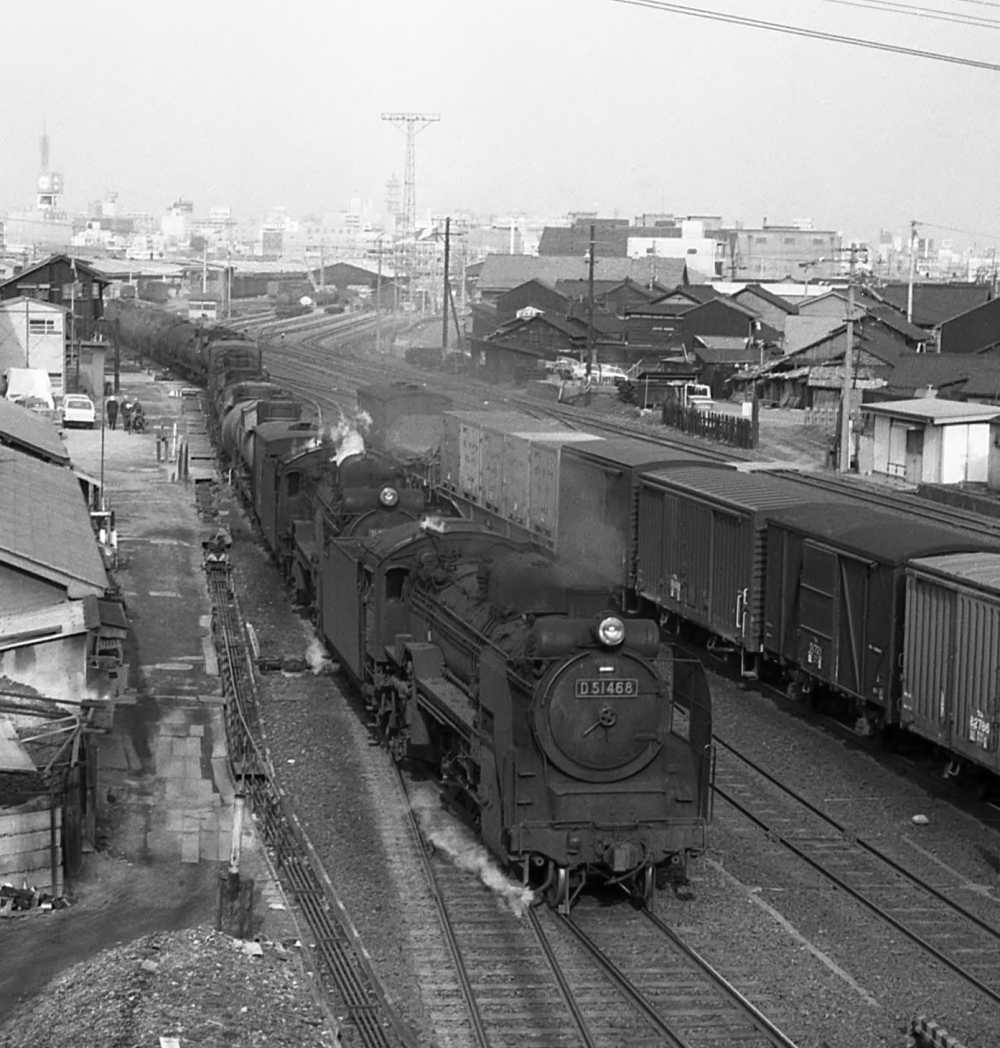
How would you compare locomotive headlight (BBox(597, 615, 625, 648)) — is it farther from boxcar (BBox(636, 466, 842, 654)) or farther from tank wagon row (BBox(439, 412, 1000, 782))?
boxcar (BBox(636, 466, 842, 654))

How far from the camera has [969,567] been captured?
17297 mm

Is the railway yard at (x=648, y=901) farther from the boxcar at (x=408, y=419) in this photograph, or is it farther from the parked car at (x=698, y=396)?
the parked car at (x=698, y=396)

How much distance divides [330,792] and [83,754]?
322 cm

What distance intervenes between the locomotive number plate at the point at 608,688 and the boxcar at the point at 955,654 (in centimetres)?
459

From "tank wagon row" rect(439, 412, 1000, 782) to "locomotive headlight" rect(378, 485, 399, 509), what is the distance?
117 inches

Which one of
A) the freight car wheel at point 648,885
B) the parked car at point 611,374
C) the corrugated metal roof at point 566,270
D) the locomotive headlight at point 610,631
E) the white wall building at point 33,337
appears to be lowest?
the freight car wheel at point 648,885

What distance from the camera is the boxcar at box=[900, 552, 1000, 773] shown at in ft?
53.7

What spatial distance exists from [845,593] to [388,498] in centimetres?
636

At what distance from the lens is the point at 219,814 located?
57.3 feet

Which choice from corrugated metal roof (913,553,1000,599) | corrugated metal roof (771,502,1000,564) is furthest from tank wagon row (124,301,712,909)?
corrugated metal roof (771,502,1000,564)

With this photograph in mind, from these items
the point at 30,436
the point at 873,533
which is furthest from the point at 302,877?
the point at 30,436

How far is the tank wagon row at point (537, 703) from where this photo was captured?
13.8 meters

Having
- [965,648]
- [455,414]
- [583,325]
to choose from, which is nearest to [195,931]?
[965,648]

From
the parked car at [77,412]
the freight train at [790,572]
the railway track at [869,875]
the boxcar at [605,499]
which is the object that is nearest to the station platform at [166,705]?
the parked car at [77,412]
